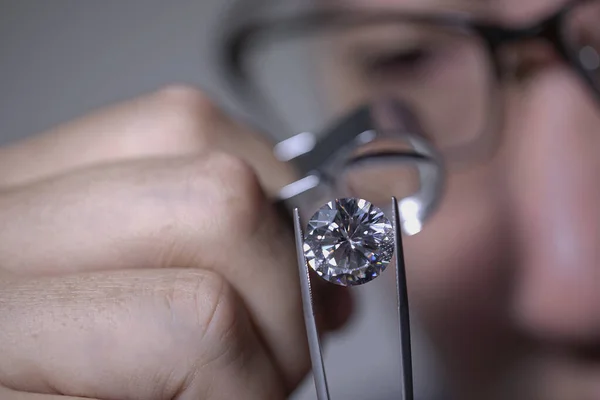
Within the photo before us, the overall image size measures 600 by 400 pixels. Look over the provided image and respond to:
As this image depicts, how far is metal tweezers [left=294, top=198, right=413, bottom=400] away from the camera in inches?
14.3

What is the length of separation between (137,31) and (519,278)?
0.90 m

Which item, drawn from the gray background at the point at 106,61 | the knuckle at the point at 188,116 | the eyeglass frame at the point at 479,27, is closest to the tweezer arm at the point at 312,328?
the knuckle at the point at 188,116

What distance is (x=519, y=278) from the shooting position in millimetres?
875

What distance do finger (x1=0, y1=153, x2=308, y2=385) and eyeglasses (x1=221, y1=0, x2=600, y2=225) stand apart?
0.93 ft

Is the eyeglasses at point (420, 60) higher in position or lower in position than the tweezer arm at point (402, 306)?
higher

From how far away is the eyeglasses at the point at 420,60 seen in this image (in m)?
0.91

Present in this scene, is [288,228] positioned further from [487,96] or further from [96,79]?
[96,79]

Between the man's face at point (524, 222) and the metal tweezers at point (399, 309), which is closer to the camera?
the metal tweezers at point (399, 309)

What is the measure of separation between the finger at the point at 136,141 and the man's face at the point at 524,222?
1.45 ft

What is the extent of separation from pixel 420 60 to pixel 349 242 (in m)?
0.71

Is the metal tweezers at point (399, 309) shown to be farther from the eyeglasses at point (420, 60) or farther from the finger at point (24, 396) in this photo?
the eyeglasses at point (420, 60)

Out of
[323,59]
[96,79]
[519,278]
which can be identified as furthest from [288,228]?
A: [96,79]

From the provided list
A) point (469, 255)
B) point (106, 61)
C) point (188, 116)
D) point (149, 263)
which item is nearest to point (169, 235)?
point (149, 263)

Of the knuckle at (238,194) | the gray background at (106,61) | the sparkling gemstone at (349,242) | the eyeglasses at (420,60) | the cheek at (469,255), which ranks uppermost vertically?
the gray background at (106,61)
